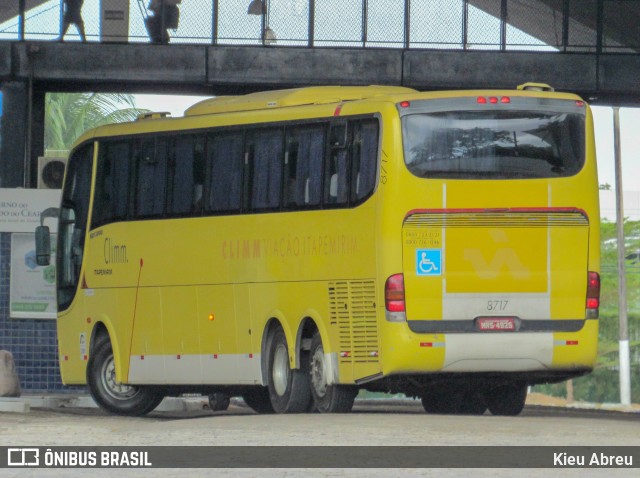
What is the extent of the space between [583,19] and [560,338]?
527 inches

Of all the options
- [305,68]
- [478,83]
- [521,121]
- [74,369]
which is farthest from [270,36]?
[521,121]

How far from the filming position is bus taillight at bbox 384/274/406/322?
18969 mm

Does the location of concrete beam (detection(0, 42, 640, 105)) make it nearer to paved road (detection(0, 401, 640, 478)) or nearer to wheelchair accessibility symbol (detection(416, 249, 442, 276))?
wheelchair accessibility symbol (detection(416, 249, 442, 276))

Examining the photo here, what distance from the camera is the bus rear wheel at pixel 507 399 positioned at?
852 inches

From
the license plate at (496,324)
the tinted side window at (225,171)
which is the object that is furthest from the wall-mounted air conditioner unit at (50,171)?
the license plate at (496,324)

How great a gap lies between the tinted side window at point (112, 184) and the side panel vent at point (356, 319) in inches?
176

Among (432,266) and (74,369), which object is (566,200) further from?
(74,369)

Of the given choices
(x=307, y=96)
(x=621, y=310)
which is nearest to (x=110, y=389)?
(x=307, y=96)

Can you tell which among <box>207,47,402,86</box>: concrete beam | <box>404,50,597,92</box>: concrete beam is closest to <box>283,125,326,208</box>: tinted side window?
<box>207,47,402,86</box>: concrete beam

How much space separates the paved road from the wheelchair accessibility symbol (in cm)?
149

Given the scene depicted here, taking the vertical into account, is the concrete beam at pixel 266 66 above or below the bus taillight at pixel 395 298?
above

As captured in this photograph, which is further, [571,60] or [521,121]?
[571,60]

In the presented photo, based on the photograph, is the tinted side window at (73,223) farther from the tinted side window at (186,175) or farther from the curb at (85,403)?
the tinted side window at (186,175)

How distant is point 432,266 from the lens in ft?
62.5
